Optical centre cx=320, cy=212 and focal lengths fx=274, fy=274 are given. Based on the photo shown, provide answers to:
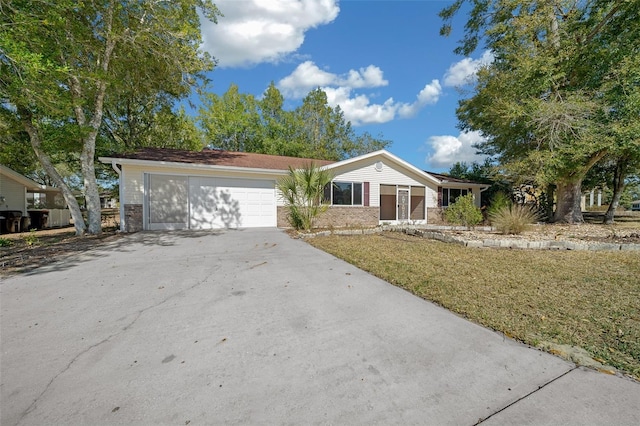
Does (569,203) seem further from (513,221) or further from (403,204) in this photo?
(403,204)

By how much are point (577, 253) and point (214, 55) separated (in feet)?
45.9

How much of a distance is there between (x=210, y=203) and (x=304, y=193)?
4190 mm

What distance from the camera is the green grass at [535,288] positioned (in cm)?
274

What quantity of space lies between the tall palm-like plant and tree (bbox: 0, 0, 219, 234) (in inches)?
233

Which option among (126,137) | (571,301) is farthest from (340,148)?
(571,301)

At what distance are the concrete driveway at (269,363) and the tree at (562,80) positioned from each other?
1240 centimetres

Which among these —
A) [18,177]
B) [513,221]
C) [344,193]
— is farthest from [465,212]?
[18,177]

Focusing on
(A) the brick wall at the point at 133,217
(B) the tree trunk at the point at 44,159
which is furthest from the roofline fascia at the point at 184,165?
(B) the tree trunk at the point at 44,159

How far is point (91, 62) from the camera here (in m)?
10.8

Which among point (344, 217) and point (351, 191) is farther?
point (351, 191)

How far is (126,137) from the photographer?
59.5 ft

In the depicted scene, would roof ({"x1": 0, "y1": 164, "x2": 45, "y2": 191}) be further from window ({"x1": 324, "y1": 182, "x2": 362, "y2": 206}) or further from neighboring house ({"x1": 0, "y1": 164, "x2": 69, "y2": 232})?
window ({"x1": 324, "y1": 182, "x2": 362, "y2": 206})

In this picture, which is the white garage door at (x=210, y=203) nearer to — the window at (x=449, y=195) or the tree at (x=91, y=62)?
the tree at (x=91, y=62)

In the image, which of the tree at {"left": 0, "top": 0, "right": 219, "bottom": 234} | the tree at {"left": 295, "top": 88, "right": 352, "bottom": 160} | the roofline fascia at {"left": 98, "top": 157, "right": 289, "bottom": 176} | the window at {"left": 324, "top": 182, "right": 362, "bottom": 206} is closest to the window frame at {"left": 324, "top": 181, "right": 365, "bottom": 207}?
the window at {"left": 324, "top": 182, "right": 362, "bottom": 206}
